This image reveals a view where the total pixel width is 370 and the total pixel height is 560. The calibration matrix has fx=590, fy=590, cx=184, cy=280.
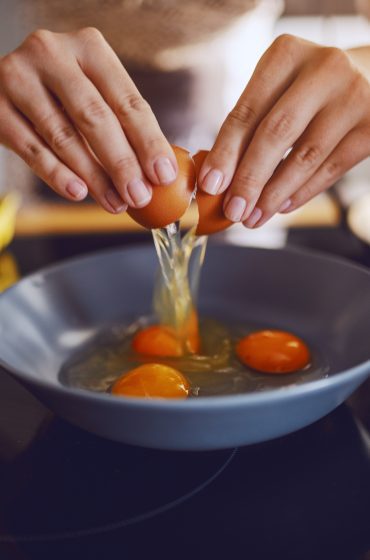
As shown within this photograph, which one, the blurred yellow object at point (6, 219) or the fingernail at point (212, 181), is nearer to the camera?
the fingernail at point (212, 181)

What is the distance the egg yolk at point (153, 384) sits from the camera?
0.86m

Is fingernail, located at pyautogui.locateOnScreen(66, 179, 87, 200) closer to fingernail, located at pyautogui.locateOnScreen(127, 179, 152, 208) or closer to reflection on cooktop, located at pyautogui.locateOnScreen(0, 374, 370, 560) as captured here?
fingernail, located at pyautogui.locateOnScreen(127, 179, 152, 208)

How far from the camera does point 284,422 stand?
2.30 feet

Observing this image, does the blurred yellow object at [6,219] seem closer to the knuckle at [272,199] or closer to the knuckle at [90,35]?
the knuckle at [90,35]

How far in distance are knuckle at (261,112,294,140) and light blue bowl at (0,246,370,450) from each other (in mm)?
341

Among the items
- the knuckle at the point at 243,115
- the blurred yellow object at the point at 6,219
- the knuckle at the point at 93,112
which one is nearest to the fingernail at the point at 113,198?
the knuckle at the point at 93,112

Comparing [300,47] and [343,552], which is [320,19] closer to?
[300,47]

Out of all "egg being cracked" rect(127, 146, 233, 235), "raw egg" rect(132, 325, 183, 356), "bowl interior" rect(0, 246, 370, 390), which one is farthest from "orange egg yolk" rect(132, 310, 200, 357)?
"egg being cracked" rect(127, 146, 233, 235)

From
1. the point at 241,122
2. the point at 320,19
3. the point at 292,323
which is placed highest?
the point at 241,122

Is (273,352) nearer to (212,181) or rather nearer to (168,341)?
(168,341)

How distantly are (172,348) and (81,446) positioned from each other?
329mm

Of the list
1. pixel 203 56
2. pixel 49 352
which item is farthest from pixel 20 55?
pixel 203 56

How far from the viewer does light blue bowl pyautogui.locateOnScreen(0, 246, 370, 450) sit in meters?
0.66

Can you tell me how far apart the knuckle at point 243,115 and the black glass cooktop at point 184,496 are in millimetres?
472
